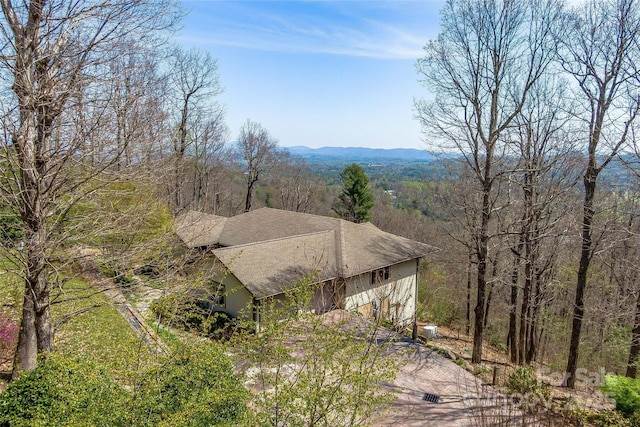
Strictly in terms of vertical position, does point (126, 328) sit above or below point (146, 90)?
below

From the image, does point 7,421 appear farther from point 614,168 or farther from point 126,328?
point 614,168

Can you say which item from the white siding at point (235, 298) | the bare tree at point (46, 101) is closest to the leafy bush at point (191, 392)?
the bare tree at point (46, 101)

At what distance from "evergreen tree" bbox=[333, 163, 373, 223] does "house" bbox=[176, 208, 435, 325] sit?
44.5ft

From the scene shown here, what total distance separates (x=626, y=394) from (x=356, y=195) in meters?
27.3

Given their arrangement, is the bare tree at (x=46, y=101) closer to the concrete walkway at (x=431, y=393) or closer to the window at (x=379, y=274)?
the concrete walkway at (x=431, y=393)

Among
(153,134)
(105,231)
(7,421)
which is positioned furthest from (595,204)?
(7,421)

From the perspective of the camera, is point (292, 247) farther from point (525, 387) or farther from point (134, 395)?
point (134, 395)

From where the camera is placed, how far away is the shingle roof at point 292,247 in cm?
1468

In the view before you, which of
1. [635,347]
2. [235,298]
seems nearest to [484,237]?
[635,347]

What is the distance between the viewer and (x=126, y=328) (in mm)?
11430

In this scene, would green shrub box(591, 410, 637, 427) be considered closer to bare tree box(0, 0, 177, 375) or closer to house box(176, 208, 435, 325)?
house box(176, 208, 435, 325)

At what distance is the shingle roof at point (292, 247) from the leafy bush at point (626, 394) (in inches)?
334

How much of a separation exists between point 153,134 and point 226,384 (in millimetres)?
4695

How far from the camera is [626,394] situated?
28.8 ft
